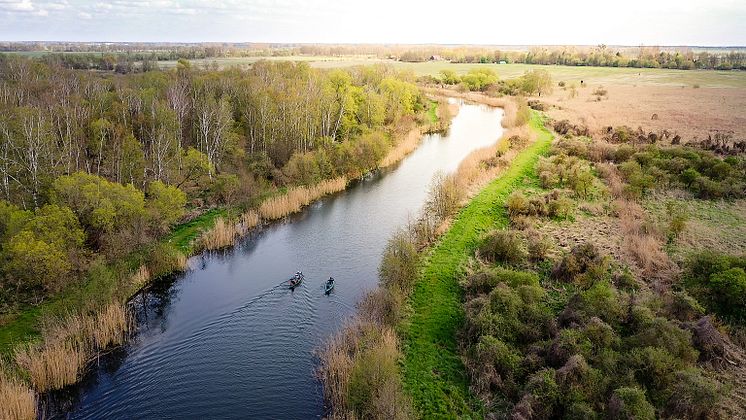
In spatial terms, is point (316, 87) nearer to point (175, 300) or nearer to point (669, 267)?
point (175, 300)

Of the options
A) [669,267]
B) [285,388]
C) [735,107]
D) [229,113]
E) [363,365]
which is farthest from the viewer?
[735,107]

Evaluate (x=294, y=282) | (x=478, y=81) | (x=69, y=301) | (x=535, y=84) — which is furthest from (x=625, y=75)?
(x=69, y=301)

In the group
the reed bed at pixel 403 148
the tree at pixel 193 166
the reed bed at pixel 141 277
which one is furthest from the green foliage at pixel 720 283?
the tree at pixel 193 166

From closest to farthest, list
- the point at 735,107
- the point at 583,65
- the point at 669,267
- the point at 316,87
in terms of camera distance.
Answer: the point at 669,267 → the point at 316,87 → the point at 735,107 → the point at 583,65

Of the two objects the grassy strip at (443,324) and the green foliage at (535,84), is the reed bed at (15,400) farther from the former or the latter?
the green foliage at (535,84)

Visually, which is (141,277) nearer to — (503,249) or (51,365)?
(51,365)

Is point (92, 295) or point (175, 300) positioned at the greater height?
point (92, 295)

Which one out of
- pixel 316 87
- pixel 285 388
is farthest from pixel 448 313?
pixel 316 87
